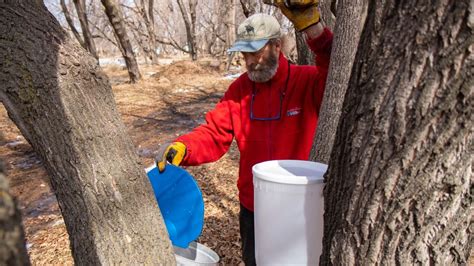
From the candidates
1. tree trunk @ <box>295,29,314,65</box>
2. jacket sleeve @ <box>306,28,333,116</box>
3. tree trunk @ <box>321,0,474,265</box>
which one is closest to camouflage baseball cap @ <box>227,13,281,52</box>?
jacket sleeve @ <box>306,28,333,116</box>

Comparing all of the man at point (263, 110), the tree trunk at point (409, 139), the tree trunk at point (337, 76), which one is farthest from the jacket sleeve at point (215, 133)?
the tree trunk at point (409, 139)

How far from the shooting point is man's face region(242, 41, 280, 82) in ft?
7.50

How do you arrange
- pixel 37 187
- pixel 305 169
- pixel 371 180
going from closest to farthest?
1. pixel 371 180
2. pixel 305 169
3. pixel 37 187

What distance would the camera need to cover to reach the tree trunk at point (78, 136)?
53.4 inches

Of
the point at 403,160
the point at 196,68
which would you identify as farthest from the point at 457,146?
the point at 196,68

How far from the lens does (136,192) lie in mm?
1516

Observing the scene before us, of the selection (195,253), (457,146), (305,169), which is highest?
(457,146)

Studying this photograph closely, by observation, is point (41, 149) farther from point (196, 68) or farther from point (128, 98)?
point (196, 68)

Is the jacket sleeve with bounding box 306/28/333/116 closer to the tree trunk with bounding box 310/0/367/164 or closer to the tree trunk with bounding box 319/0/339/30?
the tree trunk with bounding box 310/0/367/164

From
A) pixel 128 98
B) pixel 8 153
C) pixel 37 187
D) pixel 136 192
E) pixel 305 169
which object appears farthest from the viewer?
pixel 128 98

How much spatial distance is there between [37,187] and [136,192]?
14.6 feet

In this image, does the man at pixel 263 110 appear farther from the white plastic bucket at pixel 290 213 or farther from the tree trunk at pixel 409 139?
the tree trunk at pixel 409 139

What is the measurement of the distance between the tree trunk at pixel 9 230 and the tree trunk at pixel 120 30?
1264cm

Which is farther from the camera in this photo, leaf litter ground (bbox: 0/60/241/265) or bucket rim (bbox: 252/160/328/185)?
leaf litter ground (bbox: 0/60/241/265)
